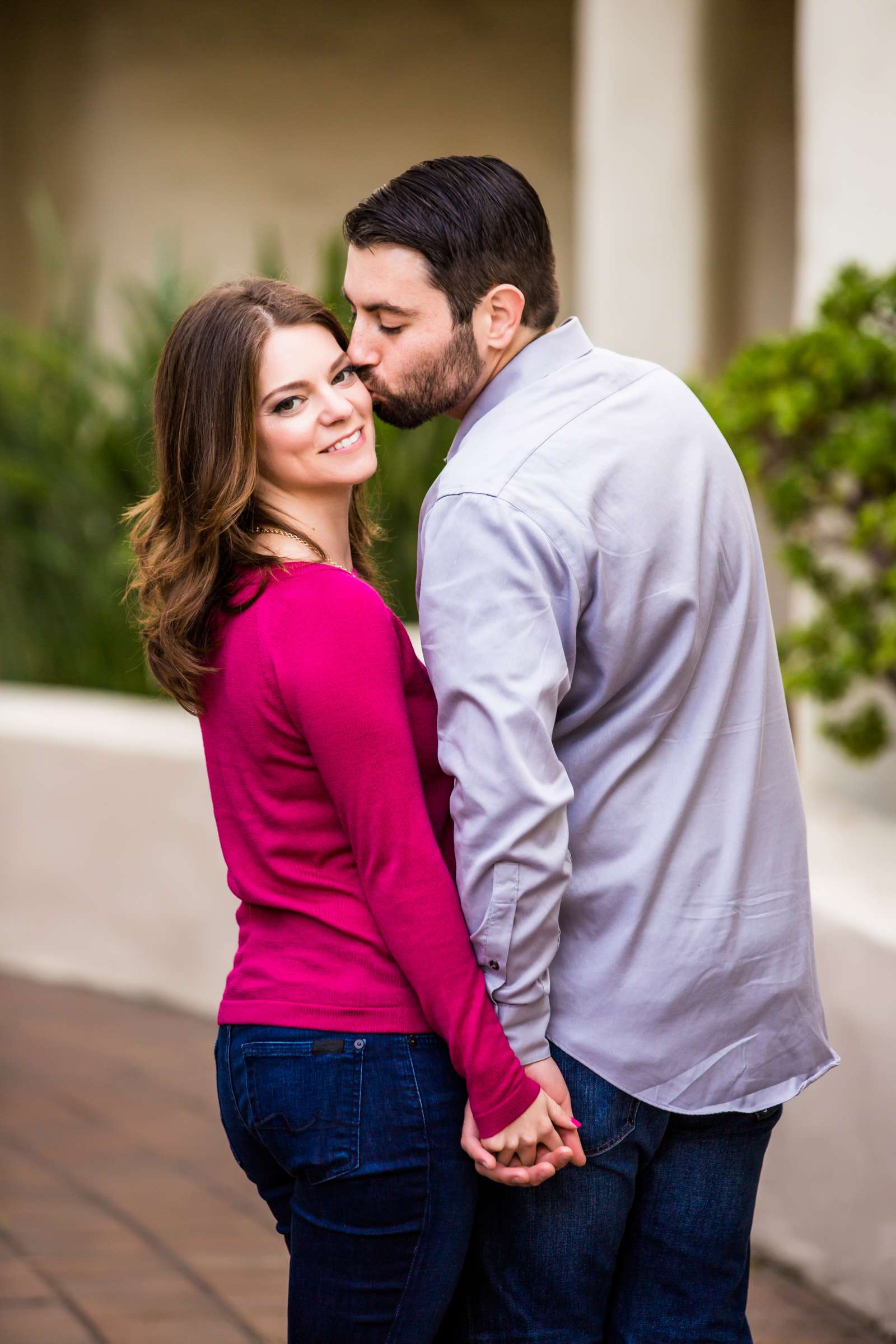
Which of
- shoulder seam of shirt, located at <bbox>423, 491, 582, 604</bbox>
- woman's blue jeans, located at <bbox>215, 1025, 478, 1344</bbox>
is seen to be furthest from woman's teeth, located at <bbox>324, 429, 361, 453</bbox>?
woman's blue jeans, located at <bbox>215, 1025, 478, 1344</bbox>

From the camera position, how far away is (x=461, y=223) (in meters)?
1.74

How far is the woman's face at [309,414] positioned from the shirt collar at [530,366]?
0.13 meters

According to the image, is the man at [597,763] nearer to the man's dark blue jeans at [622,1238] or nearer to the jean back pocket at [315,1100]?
the man's dark blue jeans at [622,1238]

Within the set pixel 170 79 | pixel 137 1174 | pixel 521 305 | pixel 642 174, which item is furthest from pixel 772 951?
pixel 170 79

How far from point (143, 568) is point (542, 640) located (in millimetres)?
572

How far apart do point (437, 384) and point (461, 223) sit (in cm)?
19

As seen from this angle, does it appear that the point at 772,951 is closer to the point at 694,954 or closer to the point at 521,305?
the point at 694,954

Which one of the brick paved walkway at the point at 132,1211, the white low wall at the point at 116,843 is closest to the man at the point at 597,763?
the brick paved walkway at the point at 132,1211

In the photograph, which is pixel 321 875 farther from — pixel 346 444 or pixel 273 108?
pixel 273 108

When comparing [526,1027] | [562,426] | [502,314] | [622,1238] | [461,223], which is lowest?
[622,1238]

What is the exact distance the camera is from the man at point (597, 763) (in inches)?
64.4

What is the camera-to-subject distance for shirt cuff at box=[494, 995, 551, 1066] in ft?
5.49

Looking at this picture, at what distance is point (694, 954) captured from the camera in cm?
174

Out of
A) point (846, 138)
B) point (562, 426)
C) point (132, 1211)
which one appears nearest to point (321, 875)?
point (562, 426)
